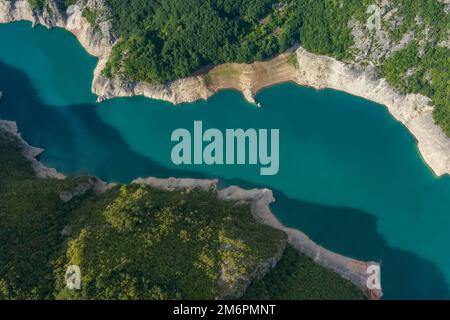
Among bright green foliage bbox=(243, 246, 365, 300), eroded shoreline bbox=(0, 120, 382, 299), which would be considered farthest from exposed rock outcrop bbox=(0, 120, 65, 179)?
bright green foliage bbox=(243, 246, 365, 300)

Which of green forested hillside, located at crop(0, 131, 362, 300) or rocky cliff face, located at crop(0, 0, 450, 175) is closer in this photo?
green forested hillside, located at crop(0, 131, 362, 300)

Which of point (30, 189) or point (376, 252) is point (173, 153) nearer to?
point (30, 189)

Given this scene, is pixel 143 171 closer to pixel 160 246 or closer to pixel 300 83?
pixel 160 246

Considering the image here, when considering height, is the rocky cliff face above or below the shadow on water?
above

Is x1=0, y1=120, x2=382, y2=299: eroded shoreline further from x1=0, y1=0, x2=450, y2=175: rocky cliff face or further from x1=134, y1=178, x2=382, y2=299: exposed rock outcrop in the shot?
x1=0, y1=0, x2=450, y2=175: rocky cliff face

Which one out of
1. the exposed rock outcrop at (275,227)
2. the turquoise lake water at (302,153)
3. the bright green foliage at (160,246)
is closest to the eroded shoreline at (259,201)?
the exposed rock outcrop at (275,227)

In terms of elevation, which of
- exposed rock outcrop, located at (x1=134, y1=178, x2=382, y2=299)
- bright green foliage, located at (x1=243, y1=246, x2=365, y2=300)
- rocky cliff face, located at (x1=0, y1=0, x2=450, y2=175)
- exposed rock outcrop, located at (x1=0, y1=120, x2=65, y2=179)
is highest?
rocky cliff face, located at (x1=0, y1=0, x2=450, y2=175)
